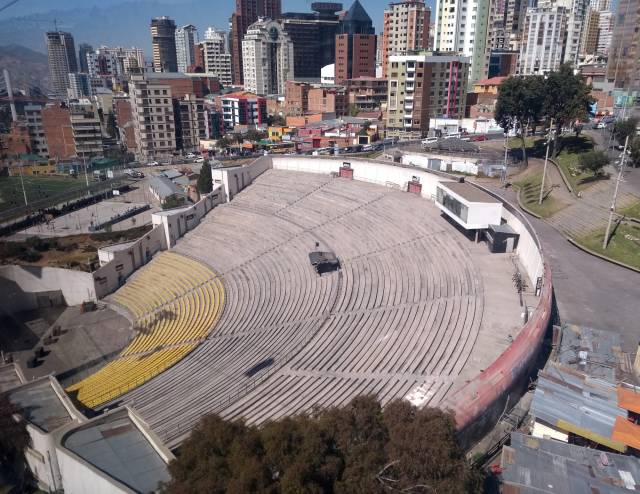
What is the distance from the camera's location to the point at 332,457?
9586mm

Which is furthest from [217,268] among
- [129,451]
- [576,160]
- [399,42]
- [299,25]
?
[299,25]

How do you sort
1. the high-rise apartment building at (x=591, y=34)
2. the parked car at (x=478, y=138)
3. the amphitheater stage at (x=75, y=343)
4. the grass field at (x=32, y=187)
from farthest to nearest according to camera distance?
the high-rise apartment building at (x=591, y=34) → the parked car at (x=478, y=138) → the grass field at (x=32, y=187) → the amphitheater stage at (x=75, y=343)

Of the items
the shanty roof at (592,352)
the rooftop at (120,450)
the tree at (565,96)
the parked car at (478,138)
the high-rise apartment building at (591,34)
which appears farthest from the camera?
the high-rise apartment building at (591,34)

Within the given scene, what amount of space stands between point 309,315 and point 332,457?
44.0ft

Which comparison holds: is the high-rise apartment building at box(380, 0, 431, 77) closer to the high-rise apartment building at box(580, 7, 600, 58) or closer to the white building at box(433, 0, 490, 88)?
the white building at box(433, 0, 490, 88)

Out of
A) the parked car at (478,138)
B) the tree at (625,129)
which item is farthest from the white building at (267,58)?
the tree at (625,129)

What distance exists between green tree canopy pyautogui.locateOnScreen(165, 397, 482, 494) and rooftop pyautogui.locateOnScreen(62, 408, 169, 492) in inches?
102

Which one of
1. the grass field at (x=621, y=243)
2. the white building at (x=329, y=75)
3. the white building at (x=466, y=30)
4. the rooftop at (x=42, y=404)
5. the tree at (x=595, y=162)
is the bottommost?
the rooftop at (x=42, y=404)

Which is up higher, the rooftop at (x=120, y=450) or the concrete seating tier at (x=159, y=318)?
the rooftop at (x=120, y=450)

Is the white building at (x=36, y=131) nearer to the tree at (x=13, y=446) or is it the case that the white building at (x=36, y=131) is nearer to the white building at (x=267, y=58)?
the white building at (x=267, y=58)

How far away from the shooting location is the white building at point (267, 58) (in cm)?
13462

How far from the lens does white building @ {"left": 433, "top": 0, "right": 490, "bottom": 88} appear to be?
3809 inches

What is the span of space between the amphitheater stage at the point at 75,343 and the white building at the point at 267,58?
11842 cm

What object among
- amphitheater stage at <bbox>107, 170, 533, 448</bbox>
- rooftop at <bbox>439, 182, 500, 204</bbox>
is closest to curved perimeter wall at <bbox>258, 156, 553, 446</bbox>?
amphitheater stage at <bbox>107, 170, 533, 448</bbox>
